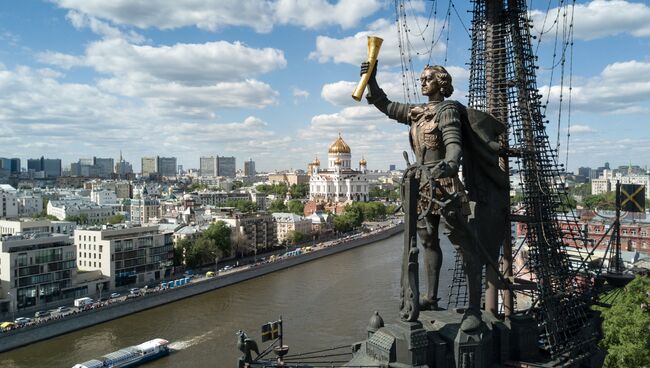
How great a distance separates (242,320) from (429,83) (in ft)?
64.7

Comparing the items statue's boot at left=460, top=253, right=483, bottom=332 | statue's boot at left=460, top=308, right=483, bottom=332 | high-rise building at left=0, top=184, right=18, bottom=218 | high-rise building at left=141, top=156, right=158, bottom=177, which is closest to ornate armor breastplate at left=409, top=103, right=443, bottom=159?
statue's boot at left=460, top=253, right=483, bottom=332

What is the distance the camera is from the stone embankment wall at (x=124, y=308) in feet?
68.6

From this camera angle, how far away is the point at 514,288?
7836mm

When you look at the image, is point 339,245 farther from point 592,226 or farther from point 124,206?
point 124,206

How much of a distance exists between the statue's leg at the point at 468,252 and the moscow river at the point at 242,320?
1347cm

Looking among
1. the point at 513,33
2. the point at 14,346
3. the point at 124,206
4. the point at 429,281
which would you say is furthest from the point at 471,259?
the point at 124,206

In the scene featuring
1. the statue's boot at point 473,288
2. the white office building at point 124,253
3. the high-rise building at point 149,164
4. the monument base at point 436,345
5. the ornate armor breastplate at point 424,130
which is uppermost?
the high-rise building at point 149,164

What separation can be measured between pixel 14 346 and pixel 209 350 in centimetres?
771

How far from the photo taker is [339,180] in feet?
279

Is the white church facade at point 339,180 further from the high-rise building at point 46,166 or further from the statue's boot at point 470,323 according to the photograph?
the high-rise building at point 46,166

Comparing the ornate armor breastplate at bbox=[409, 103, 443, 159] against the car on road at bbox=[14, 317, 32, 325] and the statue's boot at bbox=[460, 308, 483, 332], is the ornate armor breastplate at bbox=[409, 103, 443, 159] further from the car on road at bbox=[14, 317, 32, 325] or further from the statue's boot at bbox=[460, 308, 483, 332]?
the car on road at bbox=[14, 317, 32, 325]

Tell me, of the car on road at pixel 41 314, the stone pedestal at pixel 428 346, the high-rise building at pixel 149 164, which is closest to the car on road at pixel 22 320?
the car on road at pixel 41 314

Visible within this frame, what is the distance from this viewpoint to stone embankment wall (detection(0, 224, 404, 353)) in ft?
68.6

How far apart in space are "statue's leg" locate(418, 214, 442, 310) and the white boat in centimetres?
1507
